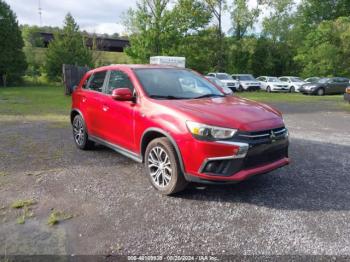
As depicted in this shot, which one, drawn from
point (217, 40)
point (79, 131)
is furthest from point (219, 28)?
point (79, 131)

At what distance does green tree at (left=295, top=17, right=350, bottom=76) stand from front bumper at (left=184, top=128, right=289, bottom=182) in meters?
33.5

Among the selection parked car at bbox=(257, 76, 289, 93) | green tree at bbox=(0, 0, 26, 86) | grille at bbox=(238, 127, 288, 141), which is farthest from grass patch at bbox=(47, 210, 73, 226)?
green tree at bbox=(0, 0, 26, 86)

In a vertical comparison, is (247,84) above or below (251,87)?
above

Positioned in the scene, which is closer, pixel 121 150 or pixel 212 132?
pixel 212 132

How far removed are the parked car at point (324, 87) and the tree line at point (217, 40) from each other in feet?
30.0

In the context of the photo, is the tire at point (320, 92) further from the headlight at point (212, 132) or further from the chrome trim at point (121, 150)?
the headlight at point (212, 132)

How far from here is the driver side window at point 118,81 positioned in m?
4.96

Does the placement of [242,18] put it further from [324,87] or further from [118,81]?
[118,81]

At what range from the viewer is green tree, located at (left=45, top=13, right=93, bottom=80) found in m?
30.6

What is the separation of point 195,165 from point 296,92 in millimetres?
26727

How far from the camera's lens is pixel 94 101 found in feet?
18.7

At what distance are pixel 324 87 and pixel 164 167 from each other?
2372 centimetres

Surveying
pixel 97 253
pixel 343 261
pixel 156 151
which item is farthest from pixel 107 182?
pixel 343 261

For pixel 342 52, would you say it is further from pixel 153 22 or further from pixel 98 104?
pixel 98 104
